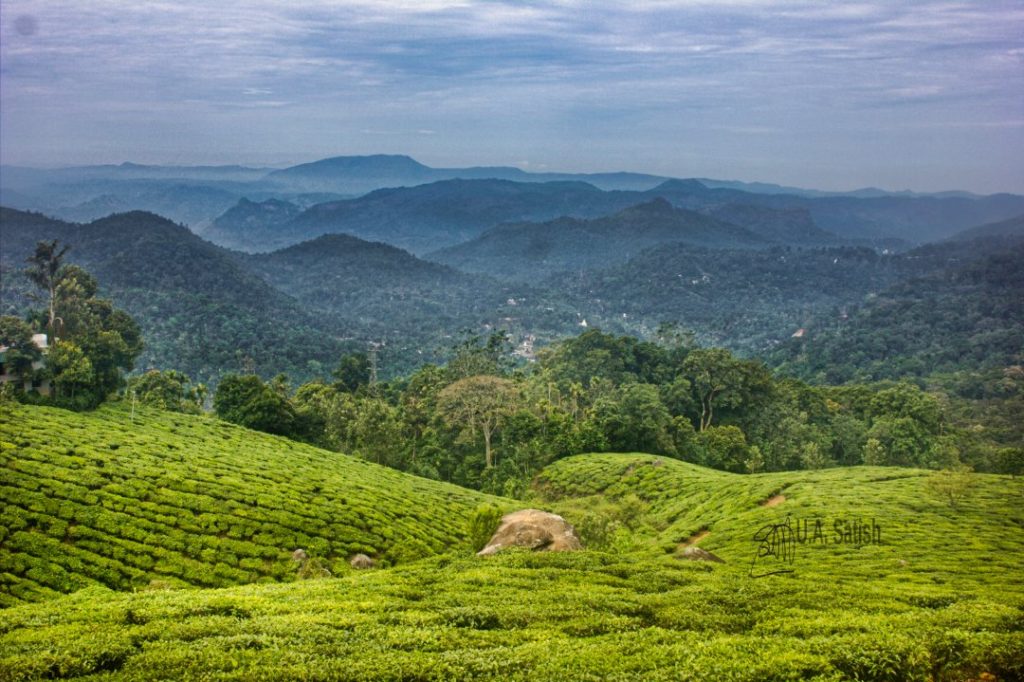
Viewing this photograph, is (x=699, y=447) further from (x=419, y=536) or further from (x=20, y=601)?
(x=20, y=601)

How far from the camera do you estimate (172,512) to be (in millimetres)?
32438

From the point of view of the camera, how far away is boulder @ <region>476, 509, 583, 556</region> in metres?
29.3

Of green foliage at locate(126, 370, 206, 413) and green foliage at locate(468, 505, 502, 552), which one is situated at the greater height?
green foliage at locate(468, 505, 502, 552)

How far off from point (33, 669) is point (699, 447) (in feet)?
220

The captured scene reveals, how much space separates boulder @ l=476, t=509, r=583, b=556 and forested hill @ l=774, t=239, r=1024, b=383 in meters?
130

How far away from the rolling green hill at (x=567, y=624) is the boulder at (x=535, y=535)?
278cm

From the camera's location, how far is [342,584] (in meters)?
22.4

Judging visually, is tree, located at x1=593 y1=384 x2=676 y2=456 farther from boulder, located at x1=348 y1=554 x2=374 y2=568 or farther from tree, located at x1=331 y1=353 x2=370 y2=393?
boulder, located at x1=348 y1=554 x2=374 y2=568

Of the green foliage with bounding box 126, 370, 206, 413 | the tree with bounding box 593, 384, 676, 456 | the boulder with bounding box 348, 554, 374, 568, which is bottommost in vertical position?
the tree with bounding box 593, 384, 676, 456

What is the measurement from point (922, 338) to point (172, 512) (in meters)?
171

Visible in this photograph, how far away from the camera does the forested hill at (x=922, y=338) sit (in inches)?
5610

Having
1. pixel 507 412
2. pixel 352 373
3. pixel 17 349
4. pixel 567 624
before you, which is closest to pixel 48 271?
pixel 17 349

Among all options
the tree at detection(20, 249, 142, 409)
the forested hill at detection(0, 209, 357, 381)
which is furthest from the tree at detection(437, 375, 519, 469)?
the forested hill at detection(0, 209, 357, 381)

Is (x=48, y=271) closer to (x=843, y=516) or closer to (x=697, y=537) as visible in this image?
(x=697, y=537)
